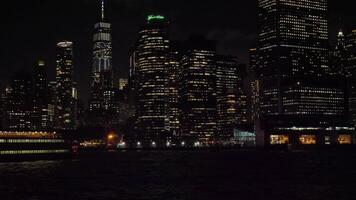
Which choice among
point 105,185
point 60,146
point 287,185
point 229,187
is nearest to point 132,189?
point 105,185

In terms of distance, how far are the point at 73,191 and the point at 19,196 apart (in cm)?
826

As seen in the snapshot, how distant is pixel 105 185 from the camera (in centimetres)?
7988

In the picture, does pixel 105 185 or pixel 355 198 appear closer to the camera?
pixel 355 198

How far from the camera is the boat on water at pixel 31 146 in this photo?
14162cm

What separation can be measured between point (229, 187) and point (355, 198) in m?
19.0

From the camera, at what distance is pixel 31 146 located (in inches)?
5817

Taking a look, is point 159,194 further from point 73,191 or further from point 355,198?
point 355,198

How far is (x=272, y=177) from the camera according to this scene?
9281 centimetres

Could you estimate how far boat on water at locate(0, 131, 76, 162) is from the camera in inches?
5576

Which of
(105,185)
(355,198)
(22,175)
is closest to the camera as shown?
(355,198)

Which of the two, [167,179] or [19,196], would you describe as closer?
[19,196]

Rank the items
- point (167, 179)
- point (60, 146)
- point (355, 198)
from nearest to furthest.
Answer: point (355, 198)
point (167, 179)
point (60, 146)

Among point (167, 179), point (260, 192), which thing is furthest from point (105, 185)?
point (260, 192)

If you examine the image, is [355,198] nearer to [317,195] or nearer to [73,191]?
[317,195]
